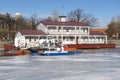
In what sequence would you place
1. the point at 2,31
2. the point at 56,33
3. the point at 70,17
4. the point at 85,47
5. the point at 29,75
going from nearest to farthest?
the point at 29,75, the point at 85,47, the point at 56,33, the point at 2,31, the point at 70,17

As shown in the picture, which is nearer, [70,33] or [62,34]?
[62,34]

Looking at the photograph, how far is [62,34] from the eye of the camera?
80.2m

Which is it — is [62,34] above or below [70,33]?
below

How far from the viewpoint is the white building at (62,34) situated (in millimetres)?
76500

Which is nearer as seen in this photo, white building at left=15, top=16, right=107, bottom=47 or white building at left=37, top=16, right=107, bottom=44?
white building at left=15, top=16, right=107, bottom=47

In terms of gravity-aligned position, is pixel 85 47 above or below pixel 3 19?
below

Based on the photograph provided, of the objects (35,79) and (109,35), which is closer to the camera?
(35,79)

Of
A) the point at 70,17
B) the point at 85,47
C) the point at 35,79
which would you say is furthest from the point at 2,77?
the point at 70,17

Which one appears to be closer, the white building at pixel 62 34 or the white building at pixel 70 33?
the white building at pixel 62 34

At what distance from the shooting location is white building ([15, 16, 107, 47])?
76500mm

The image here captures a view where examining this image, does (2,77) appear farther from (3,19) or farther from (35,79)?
(3,19)

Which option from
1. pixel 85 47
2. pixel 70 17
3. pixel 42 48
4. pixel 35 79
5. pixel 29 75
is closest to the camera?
pixel 35 79

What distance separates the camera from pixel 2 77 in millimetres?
21516

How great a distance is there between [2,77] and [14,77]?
0.77m
